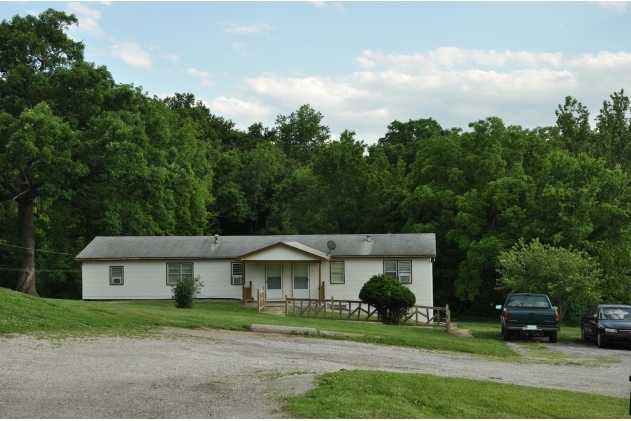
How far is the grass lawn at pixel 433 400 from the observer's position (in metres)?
10.7

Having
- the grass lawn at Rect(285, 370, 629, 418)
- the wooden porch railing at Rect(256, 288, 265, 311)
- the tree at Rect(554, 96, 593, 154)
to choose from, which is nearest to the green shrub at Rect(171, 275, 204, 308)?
the wooden porch railing at Rect(256, 288, 265, 311)

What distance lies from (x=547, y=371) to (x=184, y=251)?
26.2 m

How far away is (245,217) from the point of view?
7275cm

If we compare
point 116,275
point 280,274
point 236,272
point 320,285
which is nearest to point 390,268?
point 320,285

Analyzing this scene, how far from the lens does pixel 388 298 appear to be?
30.3m

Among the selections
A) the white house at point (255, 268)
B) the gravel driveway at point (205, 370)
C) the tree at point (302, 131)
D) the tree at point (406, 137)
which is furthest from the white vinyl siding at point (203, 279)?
the tree at point (302, 131)

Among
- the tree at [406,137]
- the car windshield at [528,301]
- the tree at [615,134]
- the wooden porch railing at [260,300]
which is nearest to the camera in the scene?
the car windshield at [528,301]

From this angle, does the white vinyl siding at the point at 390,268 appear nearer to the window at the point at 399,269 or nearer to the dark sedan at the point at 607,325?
the window at the point at 399,269

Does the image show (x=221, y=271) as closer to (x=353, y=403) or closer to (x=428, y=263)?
(x=428, y=263)

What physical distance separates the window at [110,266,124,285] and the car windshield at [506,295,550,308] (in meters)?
22.1

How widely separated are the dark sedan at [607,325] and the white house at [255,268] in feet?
42.9

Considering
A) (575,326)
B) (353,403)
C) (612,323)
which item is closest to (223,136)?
(575,326)

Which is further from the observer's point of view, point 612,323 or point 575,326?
point 575,326

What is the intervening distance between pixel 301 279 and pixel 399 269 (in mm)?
5290
